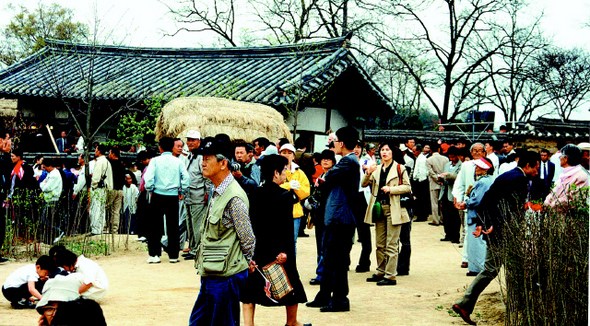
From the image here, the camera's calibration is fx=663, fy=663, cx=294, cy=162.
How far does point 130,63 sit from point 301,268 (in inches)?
676

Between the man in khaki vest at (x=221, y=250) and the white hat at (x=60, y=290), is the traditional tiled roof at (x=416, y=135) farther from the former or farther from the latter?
the man in khaki vest at (x=221, y=250)

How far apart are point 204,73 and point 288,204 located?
1747cm

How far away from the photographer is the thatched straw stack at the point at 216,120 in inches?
563

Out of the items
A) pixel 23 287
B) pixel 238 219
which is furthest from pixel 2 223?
pixel 238 219

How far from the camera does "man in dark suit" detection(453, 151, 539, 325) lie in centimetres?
654

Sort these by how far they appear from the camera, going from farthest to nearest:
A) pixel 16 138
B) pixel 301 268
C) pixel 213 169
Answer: pixel 16 138 < pixel 301 268 < pixel 213 169

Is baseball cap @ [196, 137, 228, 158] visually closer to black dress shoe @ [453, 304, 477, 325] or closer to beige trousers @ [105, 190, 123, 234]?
black dress shoe @ [453, 304, 477, 325]

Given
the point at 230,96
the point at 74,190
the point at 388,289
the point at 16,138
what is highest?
the point at 230,96

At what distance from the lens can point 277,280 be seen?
19.0ft

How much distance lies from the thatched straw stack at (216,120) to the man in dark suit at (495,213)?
8411mm

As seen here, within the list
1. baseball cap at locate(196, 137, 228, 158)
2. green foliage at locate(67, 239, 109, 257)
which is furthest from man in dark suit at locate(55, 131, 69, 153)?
baseball cap at locate(196, 137, 228, 158)

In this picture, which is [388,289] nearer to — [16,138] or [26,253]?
[26,253]

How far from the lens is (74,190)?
13.7 meters

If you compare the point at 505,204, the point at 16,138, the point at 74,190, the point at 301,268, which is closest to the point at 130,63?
the point at 16,138
